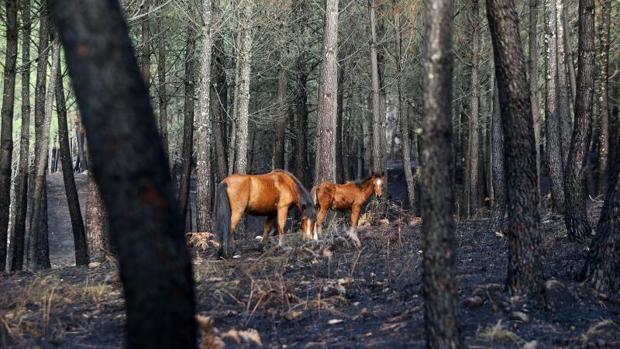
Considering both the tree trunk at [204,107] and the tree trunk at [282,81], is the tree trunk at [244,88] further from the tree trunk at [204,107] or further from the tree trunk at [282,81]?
the tree trunk at [204,107]

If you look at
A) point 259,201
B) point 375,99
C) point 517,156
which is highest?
point 375,99

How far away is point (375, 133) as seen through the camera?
1010 inches

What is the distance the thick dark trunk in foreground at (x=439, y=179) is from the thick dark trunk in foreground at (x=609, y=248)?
3.39 m

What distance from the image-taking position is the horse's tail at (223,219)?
13.3m

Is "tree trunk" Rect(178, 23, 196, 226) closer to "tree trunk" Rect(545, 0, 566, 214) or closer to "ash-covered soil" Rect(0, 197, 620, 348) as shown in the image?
"tree trunk" Rect(545, 0, 566, 214)

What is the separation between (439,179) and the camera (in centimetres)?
591

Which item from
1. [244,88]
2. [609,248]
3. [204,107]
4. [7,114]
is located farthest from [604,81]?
[609,248]

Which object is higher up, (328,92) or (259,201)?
(328,92)

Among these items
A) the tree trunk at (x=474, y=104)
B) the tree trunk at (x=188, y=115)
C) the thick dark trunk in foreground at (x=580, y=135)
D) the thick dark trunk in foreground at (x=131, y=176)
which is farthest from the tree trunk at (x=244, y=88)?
the thick dark trunk in foreground at (x=131, y=176)

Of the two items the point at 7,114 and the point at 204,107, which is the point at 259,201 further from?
the point at 7,114

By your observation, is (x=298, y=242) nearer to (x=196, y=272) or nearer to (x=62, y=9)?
(x=196, y=272)

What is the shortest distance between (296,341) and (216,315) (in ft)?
4.54

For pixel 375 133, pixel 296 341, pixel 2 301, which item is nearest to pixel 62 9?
pixel 296 341

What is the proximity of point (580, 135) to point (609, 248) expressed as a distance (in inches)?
191
